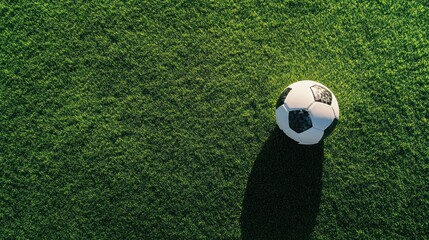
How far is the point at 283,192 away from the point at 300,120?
766mm

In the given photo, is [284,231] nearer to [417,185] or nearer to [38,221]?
[417,185]

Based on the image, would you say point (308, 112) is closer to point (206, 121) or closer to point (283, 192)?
point (283, 192)

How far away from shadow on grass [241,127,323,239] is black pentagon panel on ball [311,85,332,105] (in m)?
0.56

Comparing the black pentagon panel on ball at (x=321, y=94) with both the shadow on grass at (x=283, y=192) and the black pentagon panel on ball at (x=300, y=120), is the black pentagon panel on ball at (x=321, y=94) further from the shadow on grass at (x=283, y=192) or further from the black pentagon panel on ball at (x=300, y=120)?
the shadow on grass at (x=283, y=192)

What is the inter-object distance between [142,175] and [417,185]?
7.81ft

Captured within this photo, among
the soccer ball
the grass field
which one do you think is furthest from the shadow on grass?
the soccer ball

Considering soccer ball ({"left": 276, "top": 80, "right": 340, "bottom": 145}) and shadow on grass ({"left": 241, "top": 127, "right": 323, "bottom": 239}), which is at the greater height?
soccer ball ({"left": 276, "top": 80, "right": 340, "bottom": 145})

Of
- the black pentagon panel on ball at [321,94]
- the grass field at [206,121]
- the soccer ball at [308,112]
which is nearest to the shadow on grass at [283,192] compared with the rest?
the grass field at [206,121]

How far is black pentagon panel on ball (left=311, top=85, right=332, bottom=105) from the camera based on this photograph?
2.46 meters

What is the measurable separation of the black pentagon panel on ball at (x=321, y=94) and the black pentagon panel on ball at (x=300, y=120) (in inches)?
5.7

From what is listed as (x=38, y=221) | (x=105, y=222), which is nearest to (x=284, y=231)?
(x=105, y=222)

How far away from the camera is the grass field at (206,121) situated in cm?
288

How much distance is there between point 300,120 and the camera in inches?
96.6

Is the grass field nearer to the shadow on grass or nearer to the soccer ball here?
the shadow on grass
